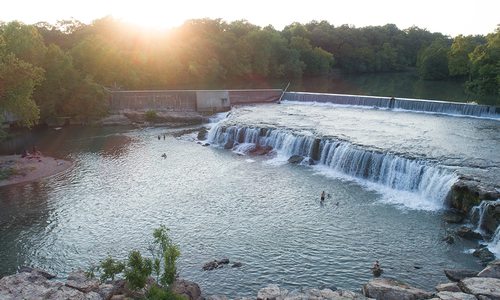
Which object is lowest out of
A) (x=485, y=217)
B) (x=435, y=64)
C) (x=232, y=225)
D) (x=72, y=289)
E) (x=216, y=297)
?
(x=216, y=297)

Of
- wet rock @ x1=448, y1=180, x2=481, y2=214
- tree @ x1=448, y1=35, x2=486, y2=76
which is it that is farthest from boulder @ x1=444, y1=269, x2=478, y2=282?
tree @ x1=448, y1=35, x2=486, y2=76

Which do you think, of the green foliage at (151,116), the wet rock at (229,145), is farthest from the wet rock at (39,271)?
the green foliage at (151,116)

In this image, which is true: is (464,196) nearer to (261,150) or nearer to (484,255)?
(484,255)

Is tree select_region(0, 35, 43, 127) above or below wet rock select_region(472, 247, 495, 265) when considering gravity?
above

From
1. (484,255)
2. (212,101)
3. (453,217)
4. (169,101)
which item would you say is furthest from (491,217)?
(169,101)

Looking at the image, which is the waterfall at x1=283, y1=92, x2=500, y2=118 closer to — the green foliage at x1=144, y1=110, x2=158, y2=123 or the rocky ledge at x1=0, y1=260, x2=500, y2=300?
the green foliage at x1=144, y1=110, x2=158, y2=123

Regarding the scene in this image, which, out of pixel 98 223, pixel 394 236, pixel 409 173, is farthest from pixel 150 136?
pixel 394 236

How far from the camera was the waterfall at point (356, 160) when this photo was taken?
26695mm

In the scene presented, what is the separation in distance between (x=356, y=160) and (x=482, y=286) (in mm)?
16461

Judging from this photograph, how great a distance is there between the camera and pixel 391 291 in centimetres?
1589

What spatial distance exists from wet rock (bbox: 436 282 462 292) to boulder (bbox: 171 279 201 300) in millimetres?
8597

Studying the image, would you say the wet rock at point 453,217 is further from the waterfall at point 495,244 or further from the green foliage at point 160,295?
the green foliage at point 160,295

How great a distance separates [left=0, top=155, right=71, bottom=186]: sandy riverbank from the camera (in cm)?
3148

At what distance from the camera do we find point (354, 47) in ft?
373
